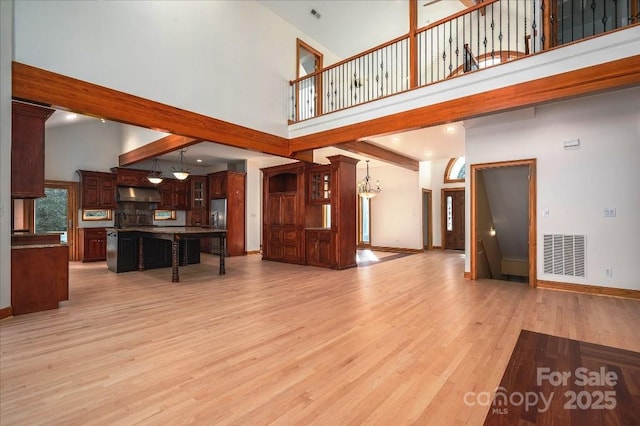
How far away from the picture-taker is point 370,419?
1.75m

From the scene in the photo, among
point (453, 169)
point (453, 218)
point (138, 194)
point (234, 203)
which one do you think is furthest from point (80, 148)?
point (453, 218)

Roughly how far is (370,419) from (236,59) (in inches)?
239

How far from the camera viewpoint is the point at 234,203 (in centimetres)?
916

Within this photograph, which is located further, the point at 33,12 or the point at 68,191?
the point at 68,191

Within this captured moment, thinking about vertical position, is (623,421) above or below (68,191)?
below

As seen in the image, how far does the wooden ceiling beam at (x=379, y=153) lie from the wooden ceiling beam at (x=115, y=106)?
6.98 ft

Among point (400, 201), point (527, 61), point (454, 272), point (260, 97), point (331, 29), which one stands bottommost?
point (454, 272)

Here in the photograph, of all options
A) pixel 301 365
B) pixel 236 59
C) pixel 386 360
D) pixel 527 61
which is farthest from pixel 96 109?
pixel 527 61

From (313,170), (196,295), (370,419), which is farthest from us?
(313,170)

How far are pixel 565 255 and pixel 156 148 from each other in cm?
845

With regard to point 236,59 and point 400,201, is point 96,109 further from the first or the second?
point 400,201

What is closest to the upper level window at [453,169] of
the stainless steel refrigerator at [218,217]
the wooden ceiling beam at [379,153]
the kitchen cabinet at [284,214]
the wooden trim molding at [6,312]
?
the wooden ceiling beam at [379,153]

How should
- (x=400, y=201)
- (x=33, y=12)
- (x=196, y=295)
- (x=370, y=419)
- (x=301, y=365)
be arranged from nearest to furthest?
1. (x=370, y=419)
2. (x=301, y=365)
3. (x=33, y=12)
4. (x=196, y=295)
5. (x=400, y=201)

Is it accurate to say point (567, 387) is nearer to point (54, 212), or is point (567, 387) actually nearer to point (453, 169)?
point (453, 169)
